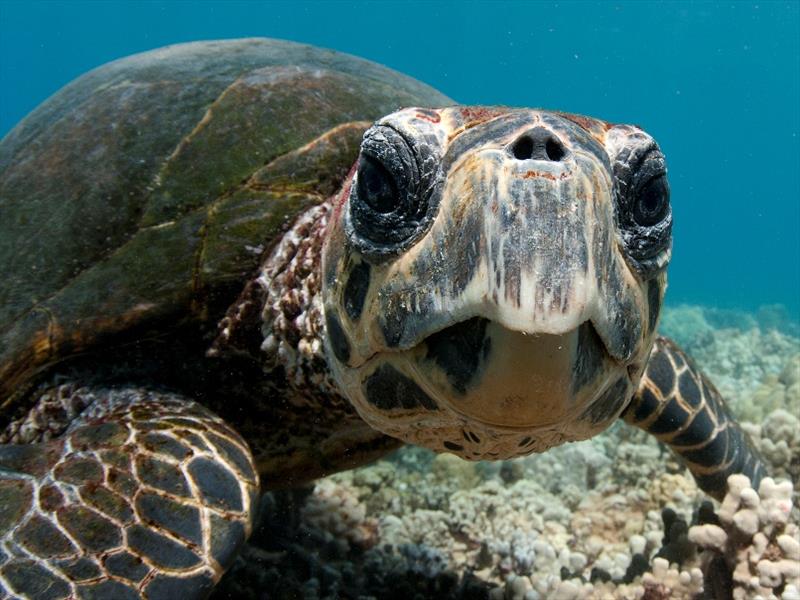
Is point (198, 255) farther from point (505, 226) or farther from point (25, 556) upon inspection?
point (505, 226)

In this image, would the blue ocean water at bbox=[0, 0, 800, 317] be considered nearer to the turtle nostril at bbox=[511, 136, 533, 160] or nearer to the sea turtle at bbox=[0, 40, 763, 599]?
the sea turtle at bbox=[0, 40, 763, 599]

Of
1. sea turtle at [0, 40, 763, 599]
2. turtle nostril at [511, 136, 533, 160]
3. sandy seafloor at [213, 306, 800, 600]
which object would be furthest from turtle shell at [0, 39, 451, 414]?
turtle nostril at [511, 136, 533, 160]

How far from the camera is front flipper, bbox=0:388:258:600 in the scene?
1.56 m

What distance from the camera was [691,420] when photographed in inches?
111

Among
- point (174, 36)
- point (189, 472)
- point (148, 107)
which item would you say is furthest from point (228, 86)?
point (174, 36)

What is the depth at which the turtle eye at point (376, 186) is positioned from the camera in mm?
1543

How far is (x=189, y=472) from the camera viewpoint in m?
1.83

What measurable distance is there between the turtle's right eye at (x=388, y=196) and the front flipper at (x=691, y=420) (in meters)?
1.63

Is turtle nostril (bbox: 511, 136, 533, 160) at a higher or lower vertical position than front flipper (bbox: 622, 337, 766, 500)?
higher

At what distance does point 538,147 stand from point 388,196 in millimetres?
380

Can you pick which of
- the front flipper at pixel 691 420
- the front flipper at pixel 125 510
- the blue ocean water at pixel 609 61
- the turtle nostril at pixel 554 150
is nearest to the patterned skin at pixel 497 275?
the turtle nostril at pixel 554 150

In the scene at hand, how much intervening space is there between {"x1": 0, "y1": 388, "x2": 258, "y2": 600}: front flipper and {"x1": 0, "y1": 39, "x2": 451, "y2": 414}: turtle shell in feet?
1.68

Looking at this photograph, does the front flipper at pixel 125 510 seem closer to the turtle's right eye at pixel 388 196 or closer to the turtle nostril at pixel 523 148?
the turtle's right eye at pixel 388 196

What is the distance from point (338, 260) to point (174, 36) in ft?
317
